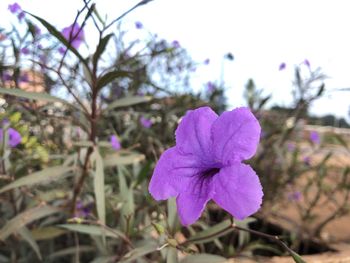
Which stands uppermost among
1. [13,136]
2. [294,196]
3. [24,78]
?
[24,78]

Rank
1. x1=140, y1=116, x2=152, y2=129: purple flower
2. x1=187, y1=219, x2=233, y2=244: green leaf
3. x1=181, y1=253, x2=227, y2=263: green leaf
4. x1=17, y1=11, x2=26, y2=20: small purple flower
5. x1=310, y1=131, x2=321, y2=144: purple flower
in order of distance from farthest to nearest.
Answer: x1=310, y1=131, x2=321, y2=144: purple flower, x1=140, y1=116, x2=152, y2=129: purple flower, x1=17, y1=11, x2=26, y2=20: small purple flower, x1=181, y1=253, x2=227, y2=263: green leaf, x1=187, y1=219, x2=233, y2=244: green leaf

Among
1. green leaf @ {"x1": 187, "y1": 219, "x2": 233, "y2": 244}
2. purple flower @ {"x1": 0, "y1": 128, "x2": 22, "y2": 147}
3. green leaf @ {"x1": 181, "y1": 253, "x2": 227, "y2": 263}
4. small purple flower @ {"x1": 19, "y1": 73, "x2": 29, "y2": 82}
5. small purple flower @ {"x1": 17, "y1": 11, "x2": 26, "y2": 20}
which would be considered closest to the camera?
green leaf @ {"x1": 187, "y1": 219, "x2": 233, "y2": 244}

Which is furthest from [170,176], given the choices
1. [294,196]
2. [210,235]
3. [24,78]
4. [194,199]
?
[294,196]

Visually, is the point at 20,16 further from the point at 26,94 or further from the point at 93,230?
the point at 93,230

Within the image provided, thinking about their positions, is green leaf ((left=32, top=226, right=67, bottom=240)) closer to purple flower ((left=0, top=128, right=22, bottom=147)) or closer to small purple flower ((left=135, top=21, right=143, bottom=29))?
purple flower ((left=0, top=128, right=22, bottom=147))

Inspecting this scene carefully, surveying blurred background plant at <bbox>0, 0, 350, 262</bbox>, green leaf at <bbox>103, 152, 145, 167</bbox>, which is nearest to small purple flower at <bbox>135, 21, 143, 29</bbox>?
blurred background plant at <bbox>0, 0, 350, 262</bbox>

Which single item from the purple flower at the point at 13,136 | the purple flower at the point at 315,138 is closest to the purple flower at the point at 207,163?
the purple flower at the point at 13,136
